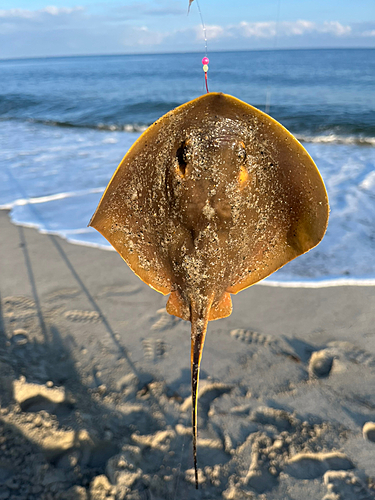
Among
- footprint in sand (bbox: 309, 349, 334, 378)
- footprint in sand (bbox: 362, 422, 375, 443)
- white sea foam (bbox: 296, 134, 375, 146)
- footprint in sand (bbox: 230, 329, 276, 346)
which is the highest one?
white sea foam (bbox: 296, 134, 375, 146)

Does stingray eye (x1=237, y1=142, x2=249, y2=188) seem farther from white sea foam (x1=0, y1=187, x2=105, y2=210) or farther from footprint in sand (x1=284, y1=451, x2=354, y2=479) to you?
white sea foam (x1=0, y1=187, x2=105, y2=210)

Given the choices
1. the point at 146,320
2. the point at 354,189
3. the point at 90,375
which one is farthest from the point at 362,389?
the point at 354,189

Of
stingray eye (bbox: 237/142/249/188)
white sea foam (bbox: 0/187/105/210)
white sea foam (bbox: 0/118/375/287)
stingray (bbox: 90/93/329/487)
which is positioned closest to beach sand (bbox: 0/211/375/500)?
white sea foam (bbox: 0/118/375/287)

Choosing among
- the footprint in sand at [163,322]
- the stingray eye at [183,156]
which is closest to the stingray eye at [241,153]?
the stingray eye at [183,156]

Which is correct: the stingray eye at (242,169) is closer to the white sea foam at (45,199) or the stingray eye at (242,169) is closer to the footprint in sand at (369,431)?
the footprint in sand at (369,431)

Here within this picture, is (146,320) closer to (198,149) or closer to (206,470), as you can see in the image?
(206,470)

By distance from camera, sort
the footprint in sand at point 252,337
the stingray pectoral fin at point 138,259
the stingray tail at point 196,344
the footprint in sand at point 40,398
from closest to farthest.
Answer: the stingray tail at point 196,344 → the stingray pectoral fin at point 138,259 → the footprint in sand at point 40,398 → the footprint in sand at point 252,337
